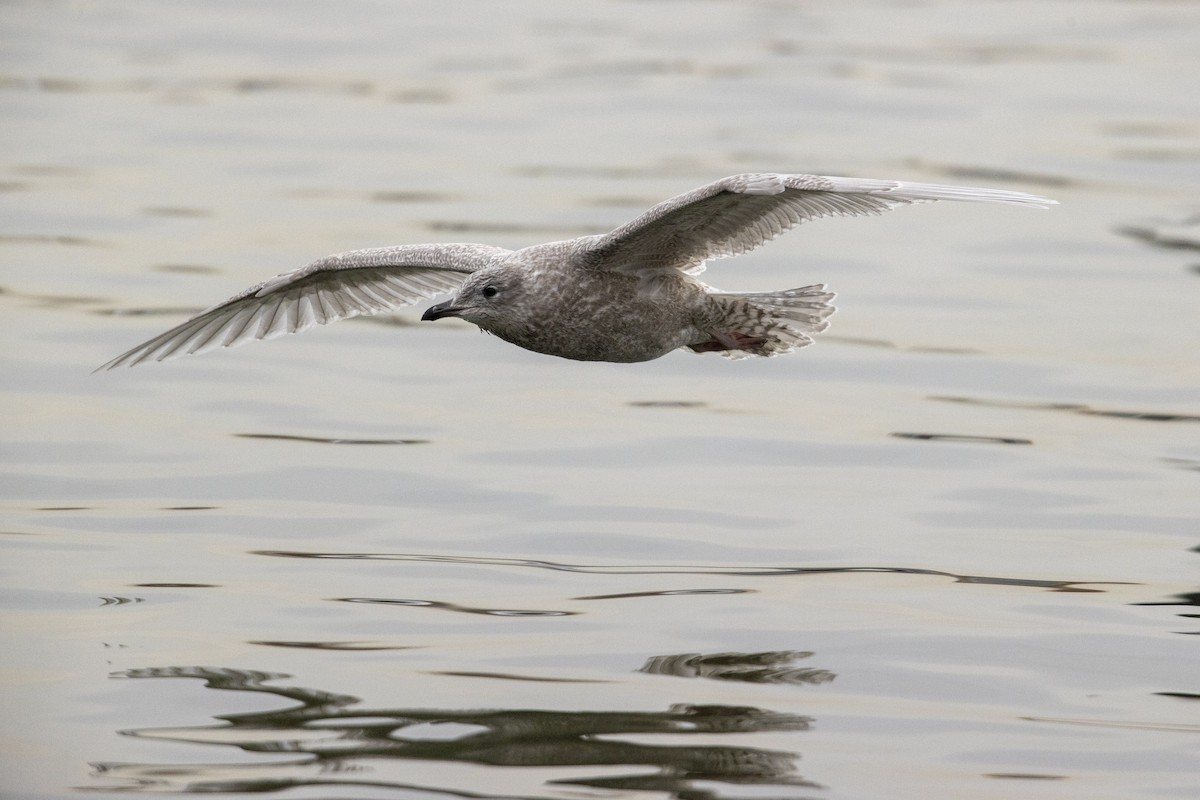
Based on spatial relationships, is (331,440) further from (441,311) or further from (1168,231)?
(1168,231)

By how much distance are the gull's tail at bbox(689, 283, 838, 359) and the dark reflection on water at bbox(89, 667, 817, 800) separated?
7.42 feet

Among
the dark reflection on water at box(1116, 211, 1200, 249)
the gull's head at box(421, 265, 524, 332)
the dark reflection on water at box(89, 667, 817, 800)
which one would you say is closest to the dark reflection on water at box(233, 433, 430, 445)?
the gull's head at box(421, 265, 524, 332)

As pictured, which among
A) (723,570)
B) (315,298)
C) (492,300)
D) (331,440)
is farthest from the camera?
(331,440)

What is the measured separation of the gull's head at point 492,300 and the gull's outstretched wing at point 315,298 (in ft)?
2.91

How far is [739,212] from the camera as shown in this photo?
7.63 m

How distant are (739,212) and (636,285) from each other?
65 centimetres

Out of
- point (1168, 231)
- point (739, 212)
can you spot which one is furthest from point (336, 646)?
point (1168, 231)

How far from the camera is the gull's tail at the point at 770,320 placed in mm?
8383

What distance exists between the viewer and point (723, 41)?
22500 millimetres

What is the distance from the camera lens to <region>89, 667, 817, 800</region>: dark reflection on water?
6.14 meters

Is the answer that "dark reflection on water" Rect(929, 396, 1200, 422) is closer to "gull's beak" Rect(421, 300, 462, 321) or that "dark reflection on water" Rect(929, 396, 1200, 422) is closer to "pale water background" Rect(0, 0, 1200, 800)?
"pale water background" Rect(0, 0, 1200, 800)

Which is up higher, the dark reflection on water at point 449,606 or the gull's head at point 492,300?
the gull's head at point 492,300

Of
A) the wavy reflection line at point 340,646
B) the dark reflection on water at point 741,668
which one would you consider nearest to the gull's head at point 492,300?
the wavy reflection line at point 340,646

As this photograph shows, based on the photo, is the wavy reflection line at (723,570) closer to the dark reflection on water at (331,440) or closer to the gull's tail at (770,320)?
the gull's tail at (770,320)
